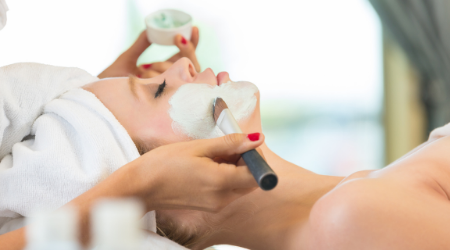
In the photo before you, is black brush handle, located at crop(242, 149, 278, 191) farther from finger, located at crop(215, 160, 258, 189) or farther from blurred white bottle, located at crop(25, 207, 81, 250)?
blurred white bottle, located at crop(25, 207, 81, 250)

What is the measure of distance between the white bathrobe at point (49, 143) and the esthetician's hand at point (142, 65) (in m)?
0.33

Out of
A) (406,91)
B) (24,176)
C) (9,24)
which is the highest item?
(9,24)

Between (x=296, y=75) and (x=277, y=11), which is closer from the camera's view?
(x=277, y=11)

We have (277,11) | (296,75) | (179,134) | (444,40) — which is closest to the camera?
(179,134)

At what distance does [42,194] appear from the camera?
63cm

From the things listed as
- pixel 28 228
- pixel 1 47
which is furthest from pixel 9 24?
pixel 28 228

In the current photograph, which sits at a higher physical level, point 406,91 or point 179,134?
point 179,134

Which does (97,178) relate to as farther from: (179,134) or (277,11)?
(277,11)

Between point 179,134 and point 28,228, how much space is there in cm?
36

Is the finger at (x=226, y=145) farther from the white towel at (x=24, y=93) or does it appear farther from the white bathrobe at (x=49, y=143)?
the white towel at (x=24, y=93)

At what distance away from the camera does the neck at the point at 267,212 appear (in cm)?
70

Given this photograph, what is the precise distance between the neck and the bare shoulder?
0.60ft

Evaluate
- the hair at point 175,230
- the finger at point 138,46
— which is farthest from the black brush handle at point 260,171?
the finger at point 138,46

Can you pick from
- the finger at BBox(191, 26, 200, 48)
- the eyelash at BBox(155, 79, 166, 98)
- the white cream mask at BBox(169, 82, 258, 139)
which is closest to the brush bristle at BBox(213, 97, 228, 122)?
the white cream mask at BBox(169, 82, 258, 139)
